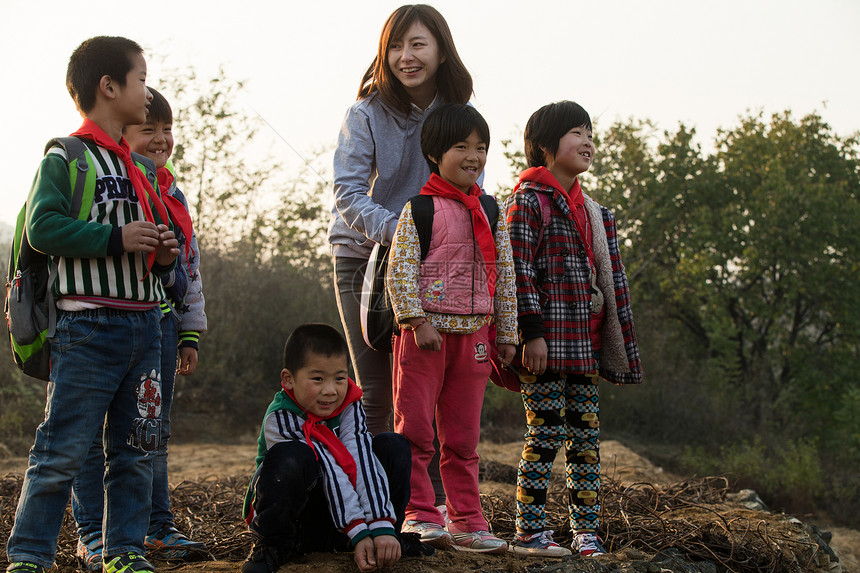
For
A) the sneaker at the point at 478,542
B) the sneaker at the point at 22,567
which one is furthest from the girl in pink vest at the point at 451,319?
the sneaker at the point at 22,567

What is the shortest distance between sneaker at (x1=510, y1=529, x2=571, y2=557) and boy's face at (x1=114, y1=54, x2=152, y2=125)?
2235 millimetres

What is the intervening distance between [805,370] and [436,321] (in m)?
12.1

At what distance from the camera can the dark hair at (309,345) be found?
2.78 m

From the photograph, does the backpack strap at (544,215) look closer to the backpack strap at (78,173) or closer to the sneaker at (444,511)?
the sneaker at (444,511)

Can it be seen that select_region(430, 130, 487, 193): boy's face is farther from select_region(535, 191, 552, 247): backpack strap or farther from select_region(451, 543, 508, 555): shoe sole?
select_region(451, 543, 508, 555): shoe sole

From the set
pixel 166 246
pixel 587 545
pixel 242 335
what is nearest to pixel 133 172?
pixel 166 246

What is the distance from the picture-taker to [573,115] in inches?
139

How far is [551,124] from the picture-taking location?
357cm

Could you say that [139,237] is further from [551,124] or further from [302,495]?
[551,124]

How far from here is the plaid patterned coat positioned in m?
3.35

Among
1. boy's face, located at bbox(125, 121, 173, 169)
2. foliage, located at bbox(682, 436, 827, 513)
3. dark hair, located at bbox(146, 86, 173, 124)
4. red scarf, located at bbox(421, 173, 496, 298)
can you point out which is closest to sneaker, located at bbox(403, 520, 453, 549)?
red scarf, located at bbox(421, 173, 496, 298)

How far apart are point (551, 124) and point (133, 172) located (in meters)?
1.84

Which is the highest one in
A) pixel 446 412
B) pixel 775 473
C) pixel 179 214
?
pixel 179 214

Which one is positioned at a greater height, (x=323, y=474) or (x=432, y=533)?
(x=323, y=474)
